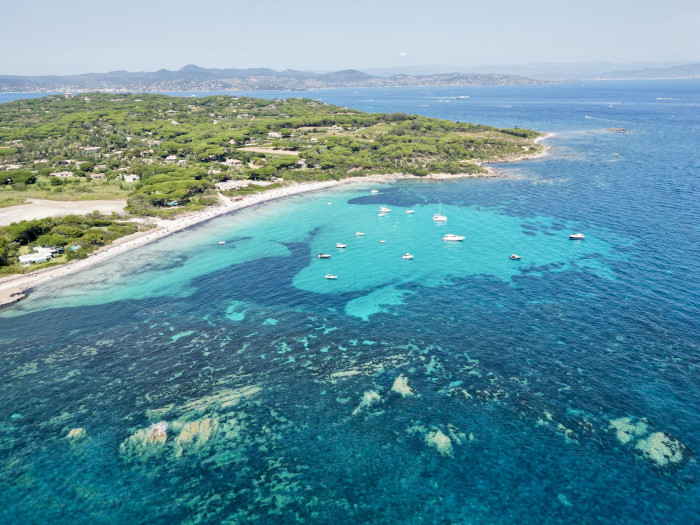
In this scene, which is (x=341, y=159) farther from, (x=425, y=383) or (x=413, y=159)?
(x=425, y=383)

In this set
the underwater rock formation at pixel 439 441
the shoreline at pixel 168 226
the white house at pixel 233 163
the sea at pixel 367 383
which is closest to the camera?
the sea at pixel 367 383

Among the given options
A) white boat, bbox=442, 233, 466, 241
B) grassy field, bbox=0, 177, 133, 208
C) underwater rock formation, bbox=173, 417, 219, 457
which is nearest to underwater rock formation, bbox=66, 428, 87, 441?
underwater rock formation, bbox=173, 417, 219, 457

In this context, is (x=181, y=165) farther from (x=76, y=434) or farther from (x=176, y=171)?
(x=76, y=434)

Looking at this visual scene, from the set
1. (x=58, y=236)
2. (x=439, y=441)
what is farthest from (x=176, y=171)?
(x=439, y=441)

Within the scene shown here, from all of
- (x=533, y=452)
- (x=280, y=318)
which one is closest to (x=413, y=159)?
(x=280, y=318)

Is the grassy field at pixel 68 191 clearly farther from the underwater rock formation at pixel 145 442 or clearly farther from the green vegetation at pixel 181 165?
the underwater rock formation at pixel 145 442

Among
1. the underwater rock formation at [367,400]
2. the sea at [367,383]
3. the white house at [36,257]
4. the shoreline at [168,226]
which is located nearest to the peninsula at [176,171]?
the white house at [36,257]

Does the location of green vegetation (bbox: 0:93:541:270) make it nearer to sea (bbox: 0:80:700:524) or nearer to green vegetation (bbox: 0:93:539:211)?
green vegetation (bbox: 0:93:539:211)
